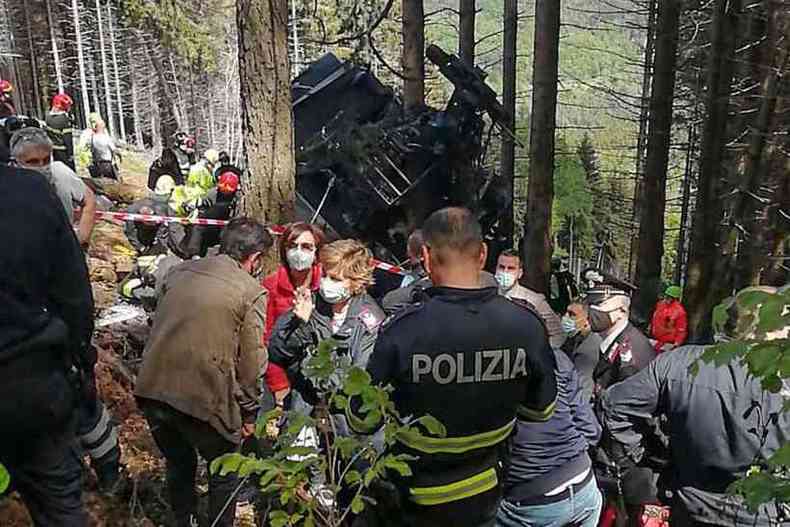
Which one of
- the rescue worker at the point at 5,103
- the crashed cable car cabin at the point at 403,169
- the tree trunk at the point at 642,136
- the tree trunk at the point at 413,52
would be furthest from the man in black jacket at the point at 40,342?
the tree trunk at the point at 642,136

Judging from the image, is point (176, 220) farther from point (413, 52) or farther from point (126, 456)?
point (413, 52)

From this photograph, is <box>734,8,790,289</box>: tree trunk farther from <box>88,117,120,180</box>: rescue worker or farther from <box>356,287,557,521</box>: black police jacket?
<box>88,117,120,180</box>: rescue worker

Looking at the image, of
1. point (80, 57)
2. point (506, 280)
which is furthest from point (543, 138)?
point (80, 57)

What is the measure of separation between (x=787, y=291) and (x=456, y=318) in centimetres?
104

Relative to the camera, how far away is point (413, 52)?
12844 millimetres

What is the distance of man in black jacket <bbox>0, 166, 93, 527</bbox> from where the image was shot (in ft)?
8.24

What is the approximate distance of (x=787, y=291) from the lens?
184 centimetres

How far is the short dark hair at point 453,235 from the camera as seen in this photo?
2.58m

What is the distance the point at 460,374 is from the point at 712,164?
29.8ft

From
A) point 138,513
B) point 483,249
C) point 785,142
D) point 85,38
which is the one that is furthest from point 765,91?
point 85,38

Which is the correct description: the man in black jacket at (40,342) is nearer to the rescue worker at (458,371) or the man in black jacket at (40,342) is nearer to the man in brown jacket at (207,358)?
the man in brown jacket at (207,358)

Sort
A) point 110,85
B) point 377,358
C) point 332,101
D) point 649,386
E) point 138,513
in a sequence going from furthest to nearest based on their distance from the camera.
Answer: point 110,85
point 332,101
point 138,513
point 649,386
point 377,358

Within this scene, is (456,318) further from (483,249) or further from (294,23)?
(294,23)

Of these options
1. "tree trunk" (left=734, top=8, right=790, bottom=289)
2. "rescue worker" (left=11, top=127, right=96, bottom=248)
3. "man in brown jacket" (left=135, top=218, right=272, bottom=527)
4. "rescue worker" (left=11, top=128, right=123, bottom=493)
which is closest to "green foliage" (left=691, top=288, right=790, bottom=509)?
"man in brown jacket" (left=135, top=218, right=272, bottom=527)
